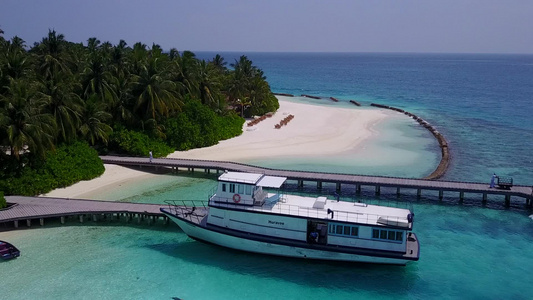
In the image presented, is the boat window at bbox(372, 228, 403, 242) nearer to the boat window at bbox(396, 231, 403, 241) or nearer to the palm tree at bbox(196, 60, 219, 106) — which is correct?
the boat window at bbox(396, 231, 403, 241)

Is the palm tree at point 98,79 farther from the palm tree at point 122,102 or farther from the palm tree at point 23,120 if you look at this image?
the palm tree at point 23,120

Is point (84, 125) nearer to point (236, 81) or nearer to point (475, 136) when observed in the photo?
point (236, 81)

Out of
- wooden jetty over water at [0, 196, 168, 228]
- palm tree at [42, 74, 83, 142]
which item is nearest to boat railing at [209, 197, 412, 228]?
wooden jetty over water at [0, 196, 168, 228]

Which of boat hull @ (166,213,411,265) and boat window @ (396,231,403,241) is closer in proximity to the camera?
boat window @ (396,231,403,241)

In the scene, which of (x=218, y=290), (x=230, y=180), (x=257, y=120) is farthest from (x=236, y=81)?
(x=218, y=290)

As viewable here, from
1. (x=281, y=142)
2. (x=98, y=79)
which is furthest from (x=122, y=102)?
(x=281, y=142)

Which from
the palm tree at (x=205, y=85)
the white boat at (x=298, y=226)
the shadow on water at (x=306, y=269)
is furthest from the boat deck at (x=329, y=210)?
the palm tree at (x=205, y=85)
